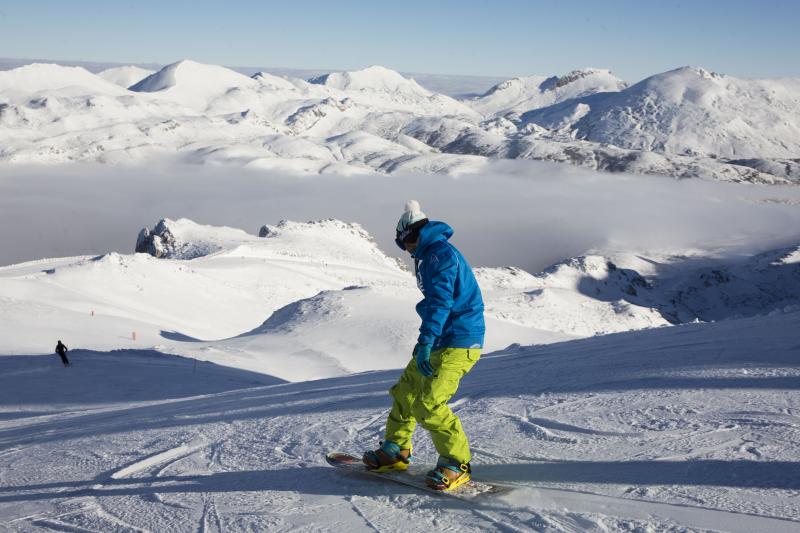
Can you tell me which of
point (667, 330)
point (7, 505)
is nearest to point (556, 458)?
point (7, 505)

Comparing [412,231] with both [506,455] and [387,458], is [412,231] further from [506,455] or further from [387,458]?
[506,455]

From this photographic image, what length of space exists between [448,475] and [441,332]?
1015 millimetres

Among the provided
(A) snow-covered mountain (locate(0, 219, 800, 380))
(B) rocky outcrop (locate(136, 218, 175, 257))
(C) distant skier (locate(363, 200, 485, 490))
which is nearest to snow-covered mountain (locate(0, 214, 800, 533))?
(C) distant skier (locate(363, 200, 485, 490))

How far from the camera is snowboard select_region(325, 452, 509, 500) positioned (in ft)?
16.5

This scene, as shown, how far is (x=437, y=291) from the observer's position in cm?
498

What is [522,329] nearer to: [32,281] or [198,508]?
[32,281]

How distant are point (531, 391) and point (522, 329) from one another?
22968 mm

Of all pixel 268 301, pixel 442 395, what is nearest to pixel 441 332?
pixel 442 395

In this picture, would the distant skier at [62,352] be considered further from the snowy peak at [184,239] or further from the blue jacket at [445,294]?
the snowy peak at [184,239]

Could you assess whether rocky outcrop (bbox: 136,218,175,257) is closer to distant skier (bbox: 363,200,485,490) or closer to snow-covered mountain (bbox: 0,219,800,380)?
snow-covered mountain (bbox: 0,219,800,380)

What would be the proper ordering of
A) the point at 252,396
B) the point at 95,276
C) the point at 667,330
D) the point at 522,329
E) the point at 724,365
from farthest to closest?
the point at 95,276 < the point at 522,329 < the point at 667,330 < the point at 252,396 < the point at 724,365

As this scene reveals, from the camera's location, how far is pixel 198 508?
513 cm

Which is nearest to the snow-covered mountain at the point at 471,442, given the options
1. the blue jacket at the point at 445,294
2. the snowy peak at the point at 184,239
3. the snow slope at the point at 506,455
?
the snow slope at the point at 506,455

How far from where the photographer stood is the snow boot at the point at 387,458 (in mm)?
5547
